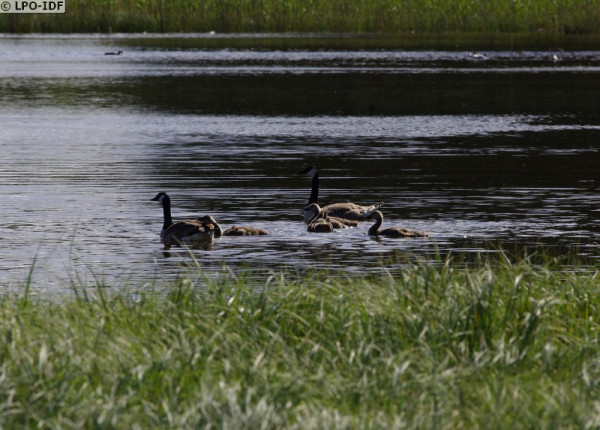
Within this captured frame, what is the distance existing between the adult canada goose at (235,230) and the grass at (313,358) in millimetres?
6332

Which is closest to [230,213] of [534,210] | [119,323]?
[534,210]

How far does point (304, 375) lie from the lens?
828 centimetres

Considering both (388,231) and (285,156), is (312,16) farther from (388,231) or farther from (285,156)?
(388,231)

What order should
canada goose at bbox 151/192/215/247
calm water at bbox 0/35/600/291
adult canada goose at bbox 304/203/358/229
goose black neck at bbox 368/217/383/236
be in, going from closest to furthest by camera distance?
calm water at bbox 0/35/600/291 < canada goose at bbox 151/192/215/247 < goose black neck at bbox 368/217/383/236 < adult canada goose at bbox 304/203/358/229

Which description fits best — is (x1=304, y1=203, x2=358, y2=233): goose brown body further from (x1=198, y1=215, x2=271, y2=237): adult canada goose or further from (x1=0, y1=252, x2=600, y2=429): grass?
(x1=0, y1=252, x2=600, y2=429): grass

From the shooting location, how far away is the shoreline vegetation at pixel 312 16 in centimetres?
6850

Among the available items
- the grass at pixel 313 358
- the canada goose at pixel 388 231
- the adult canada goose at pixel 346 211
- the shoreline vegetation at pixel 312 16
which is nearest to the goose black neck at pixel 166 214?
the adult canada goose at pixel 346 211

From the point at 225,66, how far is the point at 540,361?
4813cm

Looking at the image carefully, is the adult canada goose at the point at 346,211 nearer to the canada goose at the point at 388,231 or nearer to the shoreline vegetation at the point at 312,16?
the canada goose at the point at 388,231

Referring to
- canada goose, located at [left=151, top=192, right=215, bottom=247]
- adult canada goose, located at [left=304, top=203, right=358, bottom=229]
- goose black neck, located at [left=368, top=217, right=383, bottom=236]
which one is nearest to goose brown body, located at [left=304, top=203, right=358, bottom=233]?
adult canada goose, located at [left=304, top=203, right=358, bottom=229]

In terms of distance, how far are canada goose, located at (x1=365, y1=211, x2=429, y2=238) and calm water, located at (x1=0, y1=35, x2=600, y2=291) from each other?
5.6 inches

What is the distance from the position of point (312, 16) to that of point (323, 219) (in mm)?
52407

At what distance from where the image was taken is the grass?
7.50 m

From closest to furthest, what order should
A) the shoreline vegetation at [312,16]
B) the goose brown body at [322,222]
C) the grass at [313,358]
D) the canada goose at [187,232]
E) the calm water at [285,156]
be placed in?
1. the grass at [313,358]
2. the calm water at [285,156]
3. the canada goose at [187,232]
4. the goose brown body at [322,222]
5. the shoreline vegetation at [312,16]
